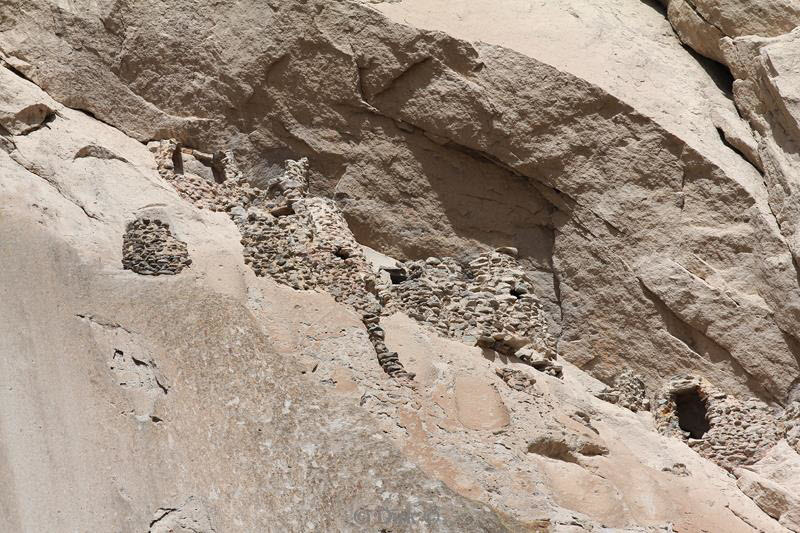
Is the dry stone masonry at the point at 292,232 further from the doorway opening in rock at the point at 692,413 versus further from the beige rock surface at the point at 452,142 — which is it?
the doorway opening in rock at the point at 692,413

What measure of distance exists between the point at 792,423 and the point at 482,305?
12.1 ft

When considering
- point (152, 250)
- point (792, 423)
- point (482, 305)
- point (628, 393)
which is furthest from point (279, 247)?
point (792, 423)

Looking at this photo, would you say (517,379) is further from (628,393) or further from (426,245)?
(426,245)

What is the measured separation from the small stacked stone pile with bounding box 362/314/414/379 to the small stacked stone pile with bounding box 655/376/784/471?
367 centimetres

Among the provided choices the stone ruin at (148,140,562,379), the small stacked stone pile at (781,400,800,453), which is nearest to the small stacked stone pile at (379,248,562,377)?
the stone ruin at (148,140,562,379)

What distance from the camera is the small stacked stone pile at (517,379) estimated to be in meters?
12.8

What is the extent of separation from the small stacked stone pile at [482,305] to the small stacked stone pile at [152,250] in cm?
230

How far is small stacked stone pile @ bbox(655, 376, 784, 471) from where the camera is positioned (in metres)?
13.6

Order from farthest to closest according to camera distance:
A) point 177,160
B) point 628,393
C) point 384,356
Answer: point 177,160 < point 628,393 < point 384,356

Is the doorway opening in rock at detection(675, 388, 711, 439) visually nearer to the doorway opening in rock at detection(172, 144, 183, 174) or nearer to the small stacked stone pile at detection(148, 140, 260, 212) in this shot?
the small stacked stone pile at detection(148, 140, 260, 212)

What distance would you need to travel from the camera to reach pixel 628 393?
14.7 m

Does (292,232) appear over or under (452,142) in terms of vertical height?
under

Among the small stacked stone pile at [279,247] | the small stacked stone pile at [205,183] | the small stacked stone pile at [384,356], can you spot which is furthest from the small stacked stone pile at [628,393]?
the small stacked stone pile at [205,183]

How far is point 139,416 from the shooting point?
10.7 meters
